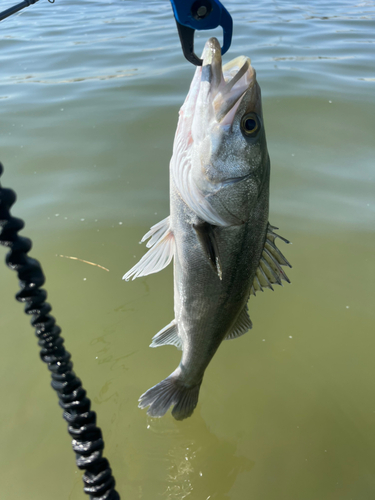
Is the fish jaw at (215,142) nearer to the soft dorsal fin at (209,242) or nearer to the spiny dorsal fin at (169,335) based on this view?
the soft dorsal fin at (209,242)

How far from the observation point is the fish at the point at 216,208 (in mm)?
1600

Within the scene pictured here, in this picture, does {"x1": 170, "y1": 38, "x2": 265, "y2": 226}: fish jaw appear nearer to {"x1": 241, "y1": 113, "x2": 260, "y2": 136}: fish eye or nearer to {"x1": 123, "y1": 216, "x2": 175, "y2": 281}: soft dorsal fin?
{"x1": 241, "y1": 113, "x2": 260, "y2": 136}: fish eye

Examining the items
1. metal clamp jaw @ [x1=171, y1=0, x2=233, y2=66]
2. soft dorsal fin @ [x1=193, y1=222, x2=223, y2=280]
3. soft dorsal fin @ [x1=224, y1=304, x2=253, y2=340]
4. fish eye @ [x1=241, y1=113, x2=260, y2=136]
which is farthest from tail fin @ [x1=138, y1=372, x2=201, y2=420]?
metal clamp jaw @ [x1=171, y1=0, x2=233, y2=66]

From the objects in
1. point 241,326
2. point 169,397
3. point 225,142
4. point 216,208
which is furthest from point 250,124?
point 169,397

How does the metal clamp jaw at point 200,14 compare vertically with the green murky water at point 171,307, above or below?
above

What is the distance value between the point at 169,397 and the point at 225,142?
1.32m

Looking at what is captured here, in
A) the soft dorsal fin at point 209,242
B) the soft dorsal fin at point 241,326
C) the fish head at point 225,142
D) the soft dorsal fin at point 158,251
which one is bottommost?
the soft dorsal fin at point 241,326

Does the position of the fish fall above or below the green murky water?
above

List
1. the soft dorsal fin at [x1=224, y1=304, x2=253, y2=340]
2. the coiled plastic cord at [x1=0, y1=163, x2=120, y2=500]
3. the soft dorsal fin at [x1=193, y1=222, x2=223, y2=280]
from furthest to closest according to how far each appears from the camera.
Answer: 1. the soft dorsal fin at [x1=224, y1=304, x2=253, y2=340]
2. the soft dorsal fin at [x1=193, y1=222, x2=223, y2=280]
3. the coiled plastic cord at [x1=0, y1=163, x2=120, y2=500]

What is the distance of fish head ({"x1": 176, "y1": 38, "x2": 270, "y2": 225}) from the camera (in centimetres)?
159

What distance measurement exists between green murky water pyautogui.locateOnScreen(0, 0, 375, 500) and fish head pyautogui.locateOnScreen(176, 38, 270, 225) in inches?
51.9

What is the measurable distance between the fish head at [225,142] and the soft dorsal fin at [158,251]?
270 mm

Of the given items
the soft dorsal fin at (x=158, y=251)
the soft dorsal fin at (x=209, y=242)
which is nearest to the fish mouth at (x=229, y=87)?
the soft dorsal fin at (x=209, y=242)

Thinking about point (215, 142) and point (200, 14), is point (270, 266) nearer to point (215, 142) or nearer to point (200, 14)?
point (215, 142)
